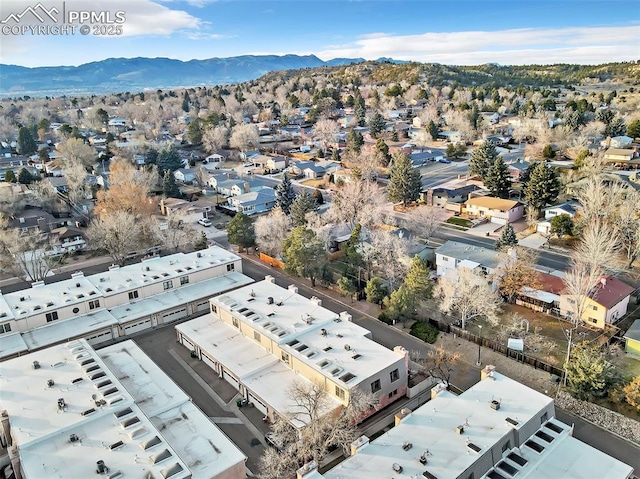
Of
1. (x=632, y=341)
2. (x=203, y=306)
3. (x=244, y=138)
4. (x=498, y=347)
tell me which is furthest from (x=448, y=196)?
(x=244, y=138)

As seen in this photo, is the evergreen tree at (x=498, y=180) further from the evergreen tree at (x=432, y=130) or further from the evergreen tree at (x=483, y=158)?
the evergreen tree at (x=432, y=130)

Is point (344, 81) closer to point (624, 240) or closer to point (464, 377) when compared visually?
point (624, 240)

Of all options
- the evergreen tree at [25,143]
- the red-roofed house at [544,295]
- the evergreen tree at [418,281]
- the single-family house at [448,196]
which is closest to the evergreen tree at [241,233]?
the evergreen tree at [418,281]

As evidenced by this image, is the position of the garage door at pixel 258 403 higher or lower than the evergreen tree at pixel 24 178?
lower

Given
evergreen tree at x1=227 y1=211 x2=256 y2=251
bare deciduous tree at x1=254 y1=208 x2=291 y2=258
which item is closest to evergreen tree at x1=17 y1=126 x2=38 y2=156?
evergreen tree at x1=227 y1=211 x2=256 y2=251

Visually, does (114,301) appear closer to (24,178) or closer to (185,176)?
(185,176)

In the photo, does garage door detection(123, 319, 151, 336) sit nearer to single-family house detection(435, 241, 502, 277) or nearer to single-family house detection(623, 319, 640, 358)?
single-family house detection(435, 241, 502, 277)

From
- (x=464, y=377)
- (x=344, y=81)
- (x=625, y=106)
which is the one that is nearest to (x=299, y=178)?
(x=464, y=377)
